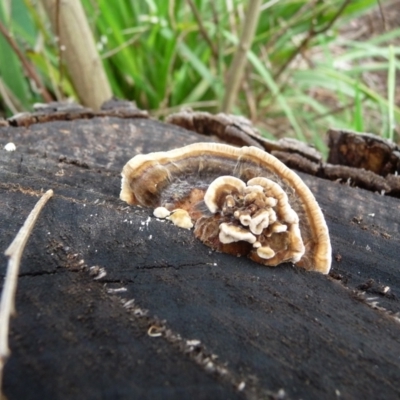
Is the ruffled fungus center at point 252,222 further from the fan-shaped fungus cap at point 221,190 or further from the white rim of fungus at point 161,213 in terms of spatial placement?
the white rim of fungus at point 161,213

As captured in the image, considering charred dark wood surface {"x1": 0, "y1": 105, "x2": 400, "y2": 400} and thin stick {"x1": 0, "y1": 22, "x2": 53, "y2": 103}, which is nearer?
charred dark wood surface {"x1": 0, "y1": 105, "x2": 400, "y2": 400}

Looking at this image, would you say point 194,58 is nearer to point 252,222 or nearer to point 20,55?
point 20,55

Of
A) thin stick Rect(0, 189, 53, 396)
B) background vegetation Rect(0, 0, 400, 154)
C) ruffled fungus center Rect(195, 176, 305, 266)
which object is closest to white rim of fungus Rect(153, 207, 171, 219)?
ruffled fungus center Rect(195, 176, 305, 266)

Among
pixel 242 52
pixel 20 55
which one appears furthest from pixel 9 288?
pixel 242 52

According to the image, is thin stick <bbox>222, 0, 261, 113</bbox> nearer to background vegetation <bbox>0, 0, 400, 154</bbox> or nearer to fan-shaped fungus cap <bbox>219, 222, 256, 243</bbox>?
background vegetation <bbox>0, 0, 400, 154</bbox>

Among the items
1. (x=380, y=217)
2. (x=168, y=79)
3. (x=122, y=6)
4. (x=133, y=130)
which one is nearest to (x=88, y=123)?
(x=133, y=130)

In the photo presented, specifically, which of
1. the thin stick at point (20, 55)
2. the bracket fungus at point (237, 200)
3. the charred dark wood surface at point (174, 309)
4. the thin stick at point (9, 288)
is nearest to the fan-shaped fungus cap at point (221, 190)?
the bracket fungus at point (237, 200)
